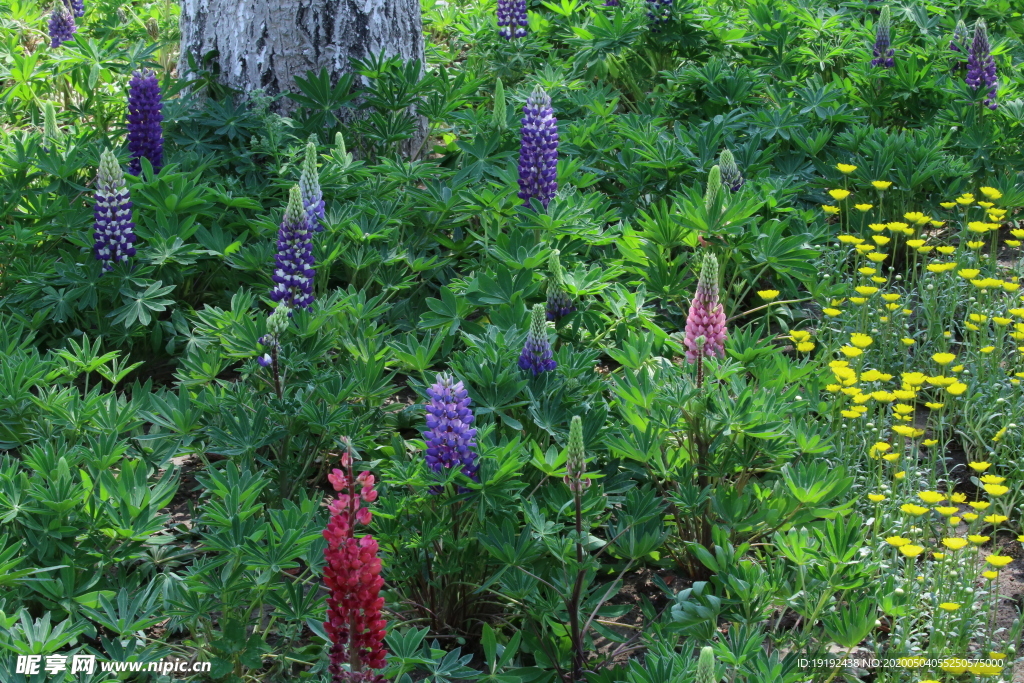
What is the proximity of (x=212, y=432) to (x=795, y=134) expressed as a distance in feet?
9.21

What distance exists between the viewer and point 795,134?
13.8ft

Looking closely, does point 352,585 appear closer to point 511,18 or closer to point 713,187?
point 713,187

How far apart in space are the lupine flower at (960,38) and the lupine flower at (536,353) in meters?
3.23

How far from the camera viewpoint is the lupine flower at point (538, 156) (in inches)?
140

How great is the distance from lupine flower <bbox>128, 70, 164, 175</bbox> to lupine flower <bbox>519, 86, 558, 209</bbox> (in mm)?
1432

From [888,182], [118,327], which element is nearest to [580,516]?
[118,327]

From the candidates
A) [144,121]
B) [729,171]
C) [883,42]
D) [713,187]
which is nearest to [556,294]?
[713,187]

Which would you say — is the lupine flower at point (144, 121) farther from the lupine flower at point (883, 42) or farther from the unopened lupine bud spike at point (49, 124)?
the lupine flower at point (883, 42)

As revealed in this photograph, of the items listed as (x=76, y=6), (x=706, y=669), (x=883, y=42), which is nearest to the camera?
(x=706, y=669)

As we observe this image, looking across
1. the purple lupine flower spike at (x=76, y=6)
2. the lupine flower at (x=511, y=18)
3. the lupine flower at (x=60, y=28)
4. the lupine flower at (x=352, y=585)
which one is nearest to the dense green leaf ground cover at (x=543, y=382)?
the lupine flower at (x=352, y=585)

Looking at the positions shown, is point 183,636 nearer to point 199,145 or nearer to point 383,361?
point 383,361

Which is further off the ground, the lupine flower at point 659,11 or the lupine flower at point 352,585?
the lupine flower at point 659,11

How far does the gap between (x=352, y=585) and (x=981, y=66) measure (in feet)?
13.1

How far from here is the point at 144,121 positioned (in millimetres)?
3807
